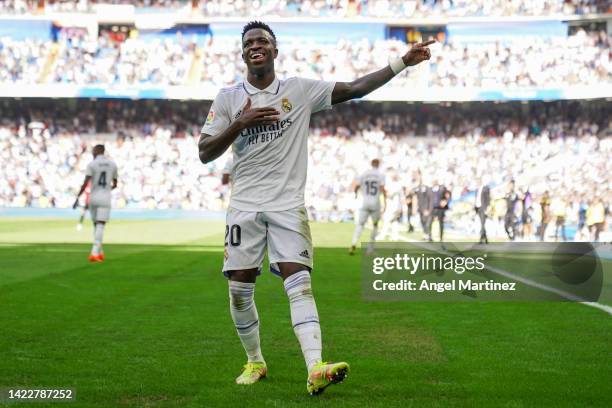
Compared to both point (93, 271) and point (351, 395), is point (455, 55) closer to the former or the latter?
point (93, 271)

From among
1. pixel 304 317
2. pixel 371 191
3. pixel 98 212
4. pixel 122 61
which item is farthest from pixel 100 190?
pixel 122 61

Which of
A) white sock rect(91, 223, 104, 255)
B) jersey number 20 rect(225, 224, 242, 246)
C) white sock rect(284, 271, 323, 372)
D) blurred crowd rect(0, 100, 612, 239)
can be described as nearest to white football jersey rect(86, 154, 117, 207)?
white sock rect(91, 223, 104, 255)

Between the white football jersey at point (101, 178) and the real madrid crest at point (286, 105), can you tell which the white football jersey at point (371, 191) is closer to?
the white football jersey at point (101, 178)

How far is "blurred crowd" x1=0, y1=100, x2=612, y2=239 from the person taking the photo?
161ft

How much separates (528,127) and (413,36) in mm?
10062

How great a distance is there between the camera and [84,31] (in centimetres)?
5866

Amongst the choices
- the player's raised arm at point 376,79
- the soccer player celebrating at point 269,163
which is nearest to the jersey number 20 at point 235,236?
the soccer player celebrating at point 269,163

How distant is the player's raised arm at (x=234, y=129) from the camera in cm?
573

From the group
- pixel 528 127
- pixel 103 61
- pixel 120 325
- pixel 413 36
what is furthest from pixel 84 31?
pixel 120 325

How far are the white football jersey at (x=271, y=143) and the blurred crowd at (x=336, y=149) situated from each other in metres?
39.2

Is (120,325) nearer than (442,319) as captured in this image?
Yes

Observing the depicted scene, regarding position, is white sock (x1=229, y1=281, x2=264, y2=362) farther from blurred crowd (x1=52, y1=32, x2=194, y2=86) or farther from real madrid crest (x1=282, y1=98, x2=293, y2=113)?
blurred crowd (x1=52, y1=32, x2=194, y2=86)

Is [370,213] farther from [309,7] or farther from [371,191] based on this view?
[309,7]

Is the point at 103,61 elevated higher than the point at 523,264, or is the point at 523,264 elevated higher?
the point at 103,61
